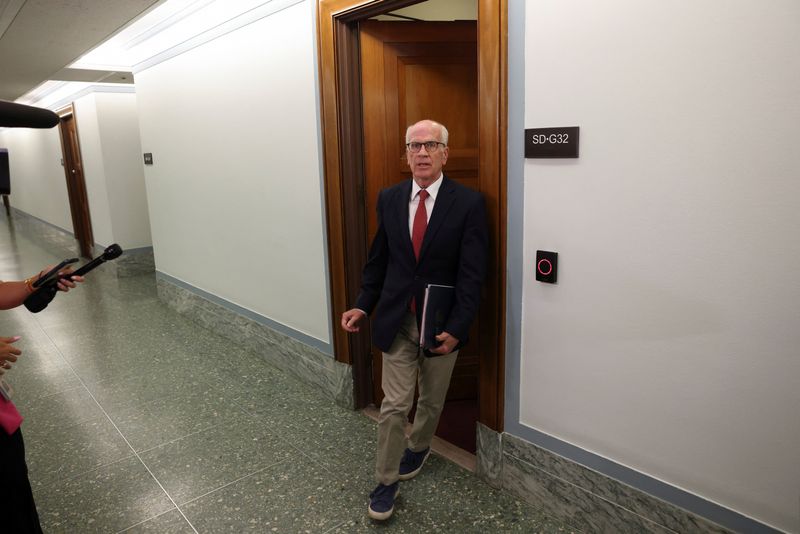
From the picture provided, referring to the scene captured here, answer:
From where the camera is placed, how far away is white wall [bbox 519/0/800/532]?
1.54 meters

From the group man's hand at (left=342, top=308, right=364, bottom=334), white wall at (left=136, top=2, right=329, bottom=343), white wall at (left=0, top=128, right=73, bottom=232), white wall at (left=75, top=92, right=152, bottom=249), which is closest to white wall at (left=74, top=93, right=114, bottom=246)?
white wall at (left=75, top=92, right=152, bottom=249)

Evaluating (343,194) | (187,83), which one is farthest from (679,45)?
(187,83)

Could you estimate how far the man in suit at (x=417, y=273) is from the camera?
219cm

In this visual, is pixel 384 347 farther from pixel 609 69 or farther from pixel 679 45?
pixel 679 45

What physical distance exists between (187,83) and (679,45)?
3958mm

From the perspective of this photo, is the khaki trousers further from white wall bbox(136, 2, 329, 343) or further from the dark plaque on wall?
white wall bbox(136, 2, 329, 343)

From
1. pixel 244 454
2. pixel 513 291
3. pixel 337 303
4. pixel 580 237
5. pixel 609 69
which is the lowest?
pixel 244 454

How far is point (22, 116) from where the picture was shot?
148cm

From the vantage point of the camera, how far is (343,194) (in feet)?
9.99

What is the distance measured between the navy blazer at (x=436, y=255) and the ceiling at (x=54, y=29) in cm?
268

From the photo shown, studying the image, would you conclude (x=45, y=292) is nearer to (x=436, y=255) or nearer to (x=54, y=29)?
(x=436, y=255)

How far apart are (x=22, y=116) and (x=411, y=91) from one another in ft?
6.44

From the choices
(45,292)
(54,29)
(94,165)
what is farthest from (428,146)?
(94,165)

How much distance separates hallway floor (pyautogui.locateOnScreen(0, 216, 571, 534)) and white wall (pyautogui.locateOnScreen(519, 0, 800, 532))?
2.46 feet
